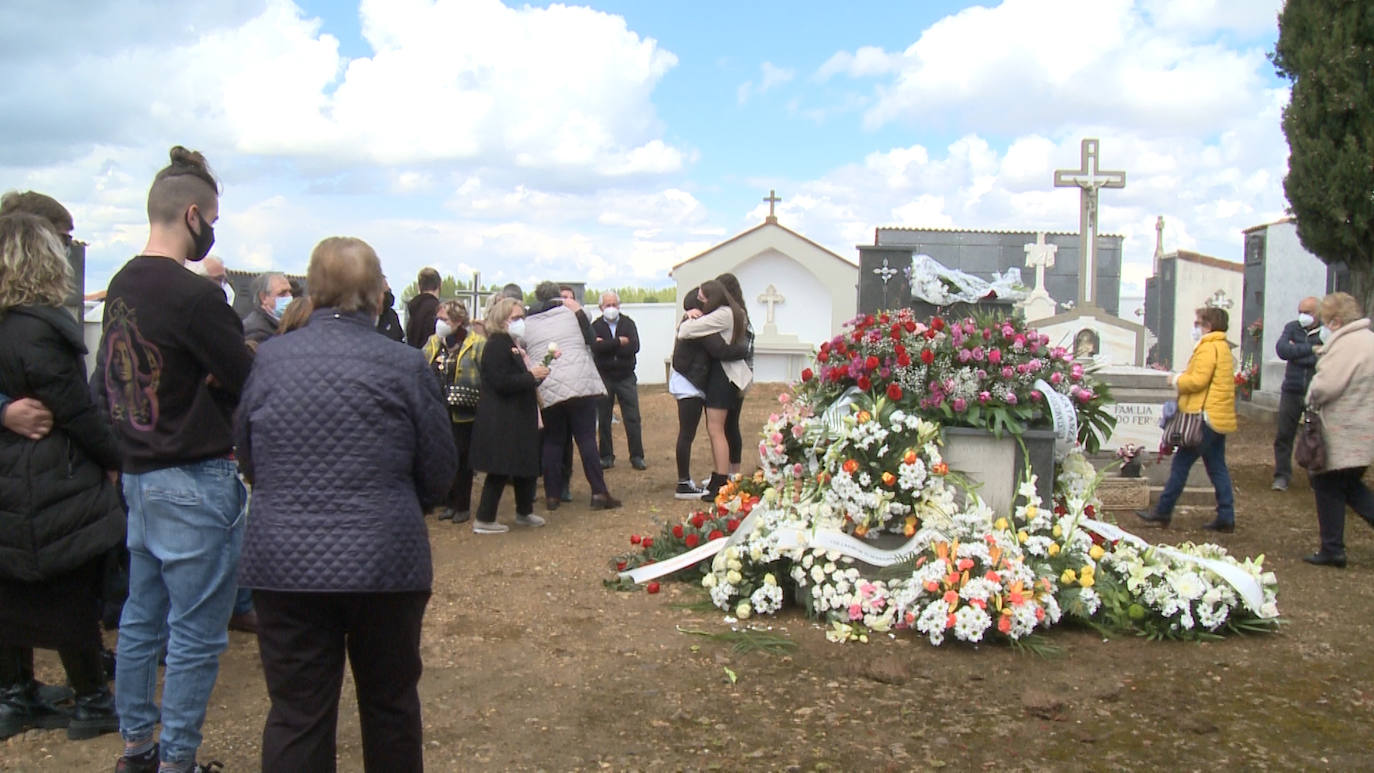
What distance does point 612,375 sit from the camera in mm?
9977

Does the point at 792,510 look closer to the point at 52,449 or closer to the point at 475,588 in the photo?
the point at 475,588

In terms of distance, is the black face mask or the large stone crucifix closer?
the black face mask

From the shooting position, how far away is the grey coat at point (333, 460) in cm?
266

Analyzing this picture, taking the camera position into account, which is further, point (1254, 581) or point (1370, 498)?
point (1370, 498)

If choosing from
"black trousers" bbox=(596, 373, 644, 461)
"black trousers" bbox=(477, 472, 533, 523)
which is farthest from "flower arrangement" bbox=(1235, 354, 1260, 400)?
"black trousers" bbox=(477, 472, 533, 523)

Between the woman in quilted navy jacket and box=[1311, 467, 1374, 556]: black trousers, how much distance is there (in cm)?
577

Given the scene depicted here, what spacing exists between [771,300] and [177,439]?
1772cm

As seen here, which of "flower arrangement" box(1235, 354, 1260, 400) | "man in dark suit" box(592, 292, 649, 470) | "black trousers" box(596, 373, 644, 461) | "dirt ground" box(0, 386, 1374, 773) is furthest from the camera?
"flower arrangement" box(1235, 354, 1260, 400)

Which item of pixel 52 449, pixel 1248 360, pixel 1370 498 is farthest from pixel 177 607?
pixel 1248 360

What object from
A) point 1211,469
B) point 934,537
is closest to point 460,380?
point 934,537

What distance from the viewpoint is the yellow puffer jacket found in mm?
7500

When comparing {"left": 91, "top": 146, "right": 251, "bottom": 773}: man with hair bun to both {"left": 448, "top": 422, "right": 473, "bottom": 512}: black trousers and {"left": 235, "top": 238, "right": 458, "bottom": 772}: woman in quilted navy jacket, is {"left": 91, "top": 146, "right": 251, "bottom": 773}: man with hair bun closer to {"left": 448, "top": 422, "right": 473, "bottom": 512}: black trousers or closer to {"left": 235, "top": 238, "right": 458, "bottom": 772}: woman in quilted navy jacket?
{"left": 235, "top": 238, "right": 458, "bottom": 772}: woman in quilted navy jacket

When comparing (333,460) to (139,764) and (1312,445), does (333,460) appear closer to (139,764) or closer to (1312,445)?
(139,764)

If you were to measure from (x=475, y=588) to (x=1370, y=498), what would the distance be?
524 centimetres
